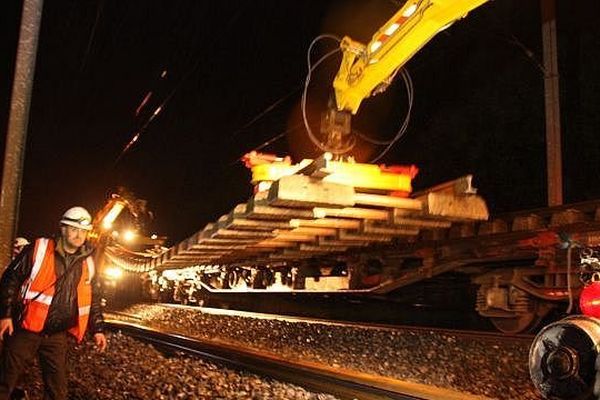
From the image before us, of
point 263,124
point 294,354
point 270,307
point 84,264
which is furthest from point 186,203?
point 84,264

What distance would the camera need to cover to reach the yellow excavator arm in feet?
18.7

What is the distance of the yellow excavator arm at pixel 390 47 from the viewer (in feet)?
18.7

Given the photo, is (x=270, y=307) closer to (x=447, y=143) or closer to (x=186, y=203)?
(x=447, y=143)

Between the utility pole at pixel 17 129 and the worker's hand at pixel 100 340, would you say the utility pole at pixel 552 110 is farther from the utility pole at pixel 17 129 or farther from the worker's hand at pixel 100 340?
the utility pole at pixel 17 129

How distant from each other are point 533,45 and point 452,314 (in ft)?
28.3

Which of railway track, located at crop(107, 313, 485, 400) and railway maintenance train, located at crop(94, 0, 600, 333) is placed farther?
railway maintenance train, located at crop(94, 0, 600, 333)

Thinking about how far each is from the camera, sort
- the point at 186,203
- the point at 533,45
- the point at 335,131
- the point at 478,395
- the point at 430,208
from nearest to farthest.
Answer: the point at 478,395 < the point at 430,208 < the point at 335,131 < the point at 533,45 < the point at 186,203

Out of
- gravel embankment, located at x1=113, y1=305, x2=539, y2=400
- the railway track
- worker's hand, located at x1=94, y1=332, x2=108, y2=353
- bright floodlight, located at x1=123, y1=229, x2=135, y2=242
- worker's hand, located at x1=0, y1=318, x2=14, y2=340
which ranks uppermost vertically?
bright floodlight, located at x1=123, y1=229, x2=135, y2=242

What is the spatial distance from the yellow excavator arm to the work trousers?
4.50 meters

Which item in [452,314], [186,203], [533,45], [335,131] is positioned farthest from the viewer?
[186,203]

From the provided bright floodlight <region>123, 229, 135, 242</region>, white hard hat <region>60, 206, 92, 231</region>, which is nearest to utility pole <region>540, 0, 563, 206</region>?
white hard hat <region>60, 206, 92, 231</region>

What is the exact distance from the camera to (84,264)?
4.69 meters

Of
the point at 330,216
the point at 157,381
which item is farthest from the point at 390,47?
the point at 157,381

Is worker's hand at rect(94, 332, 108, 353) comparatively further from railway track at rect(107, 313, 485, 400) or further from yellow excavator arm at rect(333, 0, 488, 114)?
yellow excavator arm at rect(333, 0, 488, 114)
